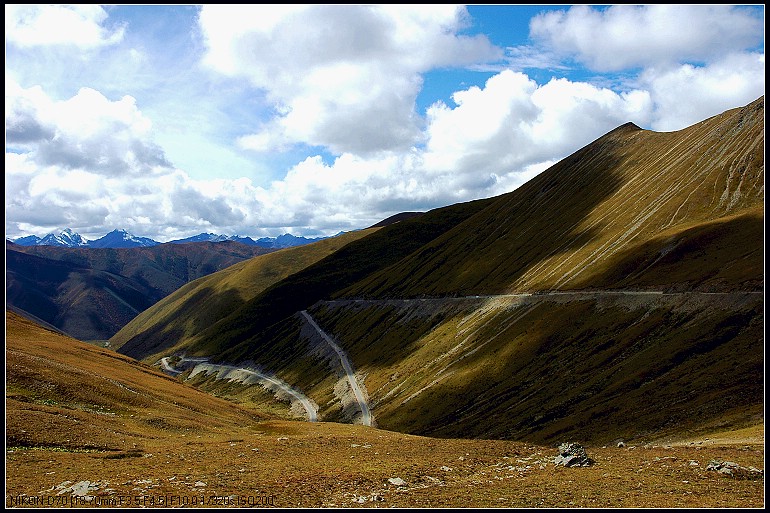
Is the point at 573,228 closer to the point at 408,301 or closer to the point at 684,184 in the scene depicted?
the point at 684,184

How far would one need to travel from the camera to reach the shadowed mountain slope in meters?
69.8

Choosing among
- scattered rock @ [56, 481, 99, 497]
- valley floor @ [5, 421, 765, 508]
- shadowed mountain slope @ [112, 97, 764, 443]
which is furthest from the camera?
shadowed mountain slope @ [112, 97, 764, 443]

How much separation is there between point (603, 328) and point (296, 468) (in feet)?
270

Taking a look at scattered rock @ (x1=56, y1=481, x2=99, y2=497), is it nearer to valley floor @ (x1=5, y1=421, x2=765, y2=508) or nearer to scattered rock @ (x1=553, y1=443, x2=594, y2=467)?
valley floor @ (x1=5, y1=421, x2=765, y2=508)

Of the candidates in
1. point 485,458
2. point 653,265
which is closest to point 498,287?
point 653,265

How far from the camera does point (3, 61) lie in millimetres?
21969

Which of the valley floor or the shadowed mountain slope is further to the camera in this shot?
the shadowed mountain slope

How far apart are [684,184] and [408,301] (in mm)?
108892

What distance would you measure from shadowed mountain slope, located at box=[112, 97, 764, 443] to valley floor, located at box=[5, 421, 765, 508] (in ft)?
88.6

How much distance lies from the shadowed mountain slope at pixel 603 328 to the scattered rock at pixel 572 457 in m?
28.0

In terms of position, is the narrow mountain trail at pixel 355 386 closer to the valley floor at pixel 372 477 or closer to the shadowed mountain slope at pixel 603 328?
the shadowed mountain slope at pixel 603 328

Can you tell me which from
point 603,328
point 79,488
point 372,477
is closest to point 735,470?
point 372,477

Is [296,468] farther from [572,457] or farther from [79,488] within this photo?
[572,457]

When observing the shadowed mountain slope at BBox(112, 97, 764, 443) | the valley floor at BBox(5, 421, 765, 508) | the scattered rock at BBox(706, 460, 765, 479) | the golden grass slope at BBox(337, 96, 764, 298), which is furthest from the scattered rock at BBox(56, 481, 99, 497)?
the golden grass slope at BBox(337, 96, 764, 298)
